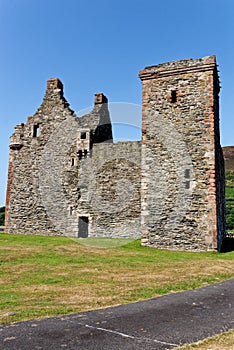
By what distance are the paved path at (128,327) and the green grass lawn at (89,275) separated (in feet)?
2.09

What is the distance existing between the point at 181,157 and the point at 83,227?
8477mm

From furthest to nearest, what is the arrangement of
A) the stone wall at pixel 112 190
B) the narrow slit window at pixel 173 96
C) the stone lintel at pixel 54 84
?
1. the stone lintel at pixel 54 84
2. the stone wall at pixel 112 190
3. the narrow slit window at pixel 173 96

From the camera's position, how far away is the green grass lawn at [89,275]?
24.8 ft

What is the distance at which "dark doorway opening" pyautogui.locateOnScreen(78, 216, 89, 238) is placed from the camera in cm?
2220

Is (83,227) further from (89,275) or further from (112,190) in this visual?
(89,275)

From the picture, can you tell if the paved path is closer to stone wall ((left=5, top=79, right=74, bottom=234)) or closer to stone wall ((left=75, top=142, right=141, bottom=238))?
stone wall ((left=75, top=142, right=141, bottom=238))

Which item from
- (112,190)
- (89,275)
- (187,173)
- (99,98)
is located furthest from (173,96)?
(89,275)

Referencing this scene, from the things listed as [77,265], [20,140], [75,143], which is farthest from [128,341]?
[20,140]

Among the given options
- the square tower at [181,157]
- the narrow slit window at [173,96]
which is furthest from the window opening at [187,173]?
the narrow slit window at [173,96]

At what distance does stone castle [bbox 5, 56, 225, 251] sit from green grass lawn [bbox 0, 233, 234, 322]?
218 centimetres

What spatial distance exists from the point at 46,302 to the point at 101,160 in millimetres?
15105

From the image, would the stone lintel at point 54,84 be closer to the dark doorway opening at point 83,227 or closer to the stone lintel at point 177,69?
the stone lintel at point 177,69

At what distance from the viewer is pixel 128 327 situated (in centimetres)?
567

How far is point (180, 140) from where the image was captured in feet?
61.2
